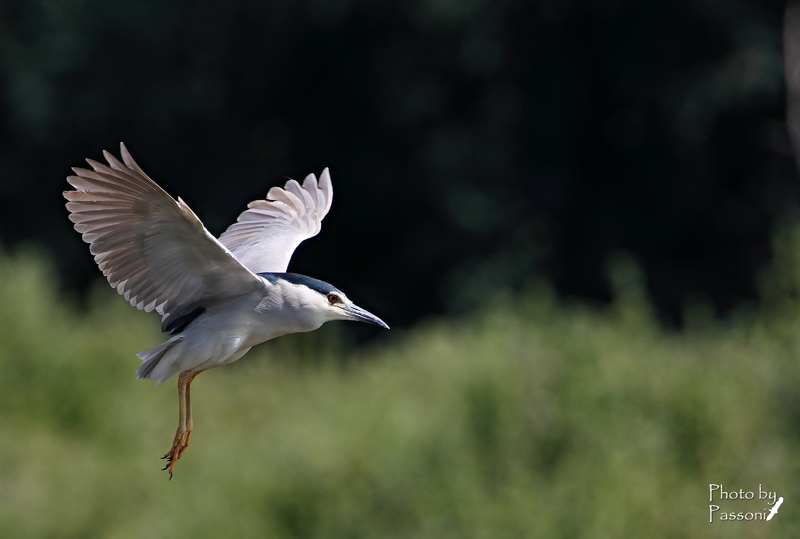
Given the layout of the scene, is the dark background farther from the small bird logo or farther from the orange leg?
the orange leg

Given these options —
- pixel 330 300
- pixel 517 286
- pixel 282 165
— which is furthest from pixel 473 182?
pixel 330 300

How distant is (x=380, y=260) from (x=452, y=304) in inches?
77.6

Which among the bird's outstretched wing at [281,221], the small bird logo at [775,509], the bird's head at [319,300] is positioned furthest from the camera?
the small bird logo at [775,509]

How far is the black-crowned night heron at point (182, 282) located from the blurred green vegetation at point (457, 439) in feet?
13.4

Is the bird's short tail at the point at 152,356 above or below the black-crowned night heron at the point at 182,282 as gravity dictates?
below

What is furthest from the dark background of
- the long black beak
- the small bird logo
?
the long black beak

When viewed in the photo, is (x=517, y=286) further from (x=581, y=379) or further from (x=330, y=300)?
(x=330, y=300)

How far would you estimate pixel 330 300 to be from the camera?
141 inches

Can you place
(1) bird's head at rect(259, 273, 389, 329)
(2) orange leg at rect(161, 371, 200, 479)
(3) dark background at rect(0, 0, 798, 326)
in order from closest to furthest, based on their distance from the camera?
(2) orange leg at rect(161, 371, 200, 479) < (1) bird's head at rect(259, 273, 389, 329) < (3) dark background at rect(0, 0, 798, 326)

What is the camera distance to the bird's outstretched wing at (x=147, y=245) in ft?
10.9

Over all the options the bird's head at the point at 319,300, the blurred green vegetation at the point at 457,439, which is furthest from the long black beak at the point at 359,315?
the blurred green vegetation at the point at 457,439

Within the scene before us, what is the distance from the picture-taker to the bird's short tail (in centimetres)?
350

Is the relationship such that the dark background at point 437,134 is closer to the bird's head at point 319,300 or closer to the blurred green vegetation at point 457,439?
the blurred green vegetation at point 457,439

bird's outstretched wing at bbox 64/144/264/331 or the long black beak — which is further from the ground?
bird's outstretched wing at bbox 64/144/264/331
